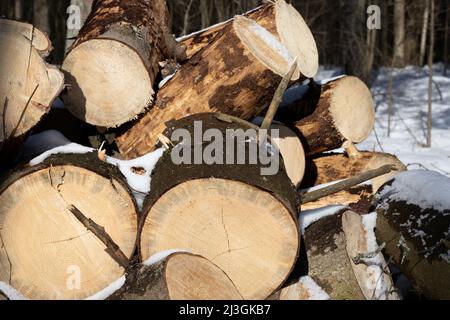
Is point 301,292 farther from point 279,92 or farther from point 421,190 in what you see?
point 279,92

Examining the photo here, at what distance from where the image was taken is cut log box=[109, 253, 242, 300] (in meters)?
2.54

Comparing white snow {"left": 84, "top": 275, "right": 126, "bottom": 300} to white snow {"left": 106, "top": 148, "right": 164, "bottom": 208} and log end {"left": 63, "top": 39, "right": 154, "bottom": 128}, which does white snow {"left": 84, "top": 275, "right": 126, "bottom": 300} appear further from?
log end {"left": 63, "top": 39, "right": 154, "bottom": 128}

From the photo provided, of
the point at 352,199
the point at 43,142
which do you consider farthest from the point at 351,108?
the point at 43,142

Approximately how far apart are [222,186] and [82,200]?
0.70m

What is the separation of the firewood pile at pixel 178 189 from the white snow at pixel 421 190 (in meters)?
0.01

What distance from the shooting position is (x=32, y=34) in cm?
315

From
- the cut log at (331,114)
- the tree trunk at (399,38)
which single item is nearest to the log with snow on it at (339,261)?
the cut log at (331,114)

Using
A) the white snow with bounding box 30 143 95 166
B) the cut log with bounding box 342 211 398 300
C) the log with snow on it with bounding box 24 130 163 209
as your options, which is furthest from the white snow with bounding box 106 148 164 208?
the cut log with bounding box 342 211 398 300

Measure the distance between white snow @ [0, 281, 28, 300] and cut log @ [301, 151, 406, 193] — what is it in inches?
81.6

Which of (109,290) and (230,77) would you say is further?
(230,77)

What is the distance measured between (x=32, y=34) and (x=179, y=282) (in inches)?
59.7

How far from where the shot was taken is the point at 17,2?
39.8 feet

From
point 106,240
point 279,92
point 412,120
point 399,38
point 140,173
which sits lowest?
point 399,38

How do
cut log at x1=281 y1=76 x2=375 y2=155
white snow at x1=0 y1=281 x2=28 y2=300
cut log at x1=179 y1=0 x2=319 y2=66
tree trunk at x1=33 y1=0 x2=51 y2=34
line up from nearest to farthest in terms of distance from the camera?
white snow at x1=0 y1=281 x2=28 y2=300
cut log at x1=179 y1=0 x2=319 y2=66
cut log at x1=281 y1=76 x2=375 y2=155
tree trunk at x1=33 y1=0 x2=51 y2=34
